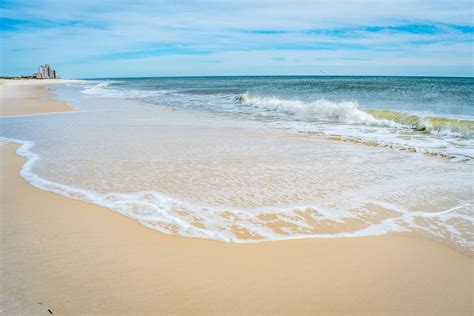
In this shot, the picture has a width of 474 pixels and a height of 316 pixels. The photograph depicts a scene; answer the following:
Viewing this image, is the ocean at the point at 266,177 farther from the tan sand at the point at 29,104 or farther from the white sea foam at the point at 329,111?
the tan sand at the point at 29,104

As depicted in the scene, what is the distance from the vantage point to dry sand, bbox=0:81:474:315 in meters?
2.45

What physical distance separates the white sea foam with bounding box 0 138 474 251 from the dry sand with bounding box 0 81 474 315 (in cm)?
18

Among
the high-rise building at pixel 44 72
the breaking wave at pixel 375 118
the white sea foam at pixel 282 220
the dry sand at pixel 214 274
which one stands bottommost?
the dry sand at pixel 214 274

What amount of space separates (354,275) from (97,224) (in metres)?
2.68

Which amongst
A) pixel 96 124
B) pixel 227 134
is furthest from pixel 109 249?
pixel 96 124

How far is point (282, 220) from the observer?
3857mm

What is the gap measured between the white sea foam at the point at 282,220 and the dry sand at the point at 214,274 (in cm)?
18

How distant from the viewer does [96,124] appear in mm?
11266

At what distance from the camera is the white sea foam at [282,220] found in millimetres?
3529

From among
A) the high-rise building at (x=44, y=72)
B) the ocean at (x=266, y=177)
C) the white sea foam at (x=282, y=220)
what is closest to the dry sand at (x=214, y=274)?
the white sea foam at (x=282, y=220)

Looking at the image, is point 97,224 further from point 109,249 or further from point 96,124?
point 96,124

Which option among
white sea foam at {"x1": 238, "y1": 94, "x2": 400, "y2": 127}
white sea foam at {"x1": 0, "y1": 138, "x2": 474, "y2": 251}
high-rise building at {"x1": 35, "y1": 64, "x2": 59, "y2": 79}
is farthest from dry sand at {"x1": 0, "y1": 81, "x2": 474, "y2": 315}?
high-rise building at {"x1": 35, "y1": 64, "x2": 59, "y2": 79}

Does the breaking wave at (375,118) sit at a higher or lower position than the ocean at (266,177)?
higher

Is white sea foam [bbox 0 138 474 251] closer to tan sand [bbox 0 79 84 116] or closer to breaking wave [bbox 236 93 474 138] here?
breaking wave [bbox 236 93 474 138]
